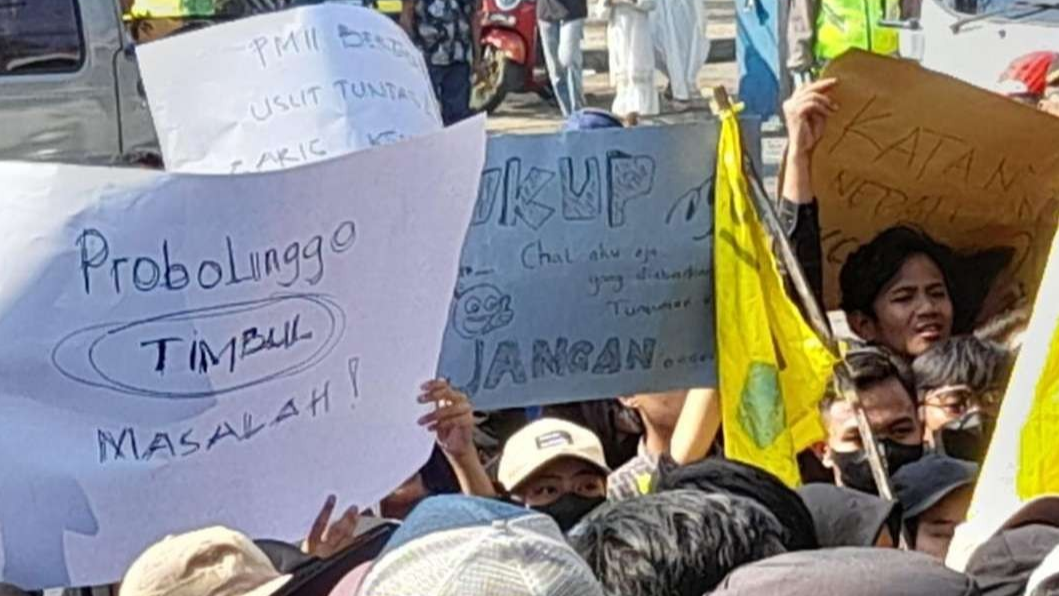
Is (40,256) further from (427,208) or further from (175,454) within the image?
(427,208)

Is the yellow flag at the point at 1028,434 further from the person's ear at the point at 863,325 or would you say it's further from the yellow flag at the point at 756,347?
the person's ear at the point at 863,325

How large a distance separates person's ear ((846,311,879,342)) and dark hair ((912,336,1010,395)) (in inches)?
11.1

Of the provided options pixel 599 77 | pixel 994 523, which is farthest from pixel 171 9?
pixel 599 77

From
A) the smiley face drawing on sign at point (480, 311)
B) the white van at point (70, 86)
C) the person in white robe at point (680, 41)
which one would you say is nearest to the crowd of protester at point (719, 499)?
the smiley face drawing on sign at point (480, 311)

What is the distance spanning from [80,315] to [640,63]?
33.7ft

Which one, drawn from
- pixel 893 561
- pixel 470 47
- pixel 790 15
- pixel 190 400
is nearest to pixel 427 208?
pixel 190 400

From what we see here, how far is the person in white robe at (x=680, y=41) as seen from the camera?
539 inches

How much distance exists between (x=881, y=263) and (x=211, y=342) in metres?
1.78

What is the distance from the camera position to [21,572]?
316 cm

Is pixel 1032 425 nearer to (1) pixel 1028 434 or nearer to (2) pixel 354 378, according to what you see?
(1) pixel 1028 434

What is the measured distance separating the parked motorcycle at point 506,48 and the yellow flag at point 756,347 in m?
10.1

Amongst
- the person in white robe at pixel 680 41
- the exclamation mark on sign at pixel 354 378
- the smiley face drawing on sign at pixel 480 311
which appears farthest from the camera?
the person in white robe at pixel 680 41

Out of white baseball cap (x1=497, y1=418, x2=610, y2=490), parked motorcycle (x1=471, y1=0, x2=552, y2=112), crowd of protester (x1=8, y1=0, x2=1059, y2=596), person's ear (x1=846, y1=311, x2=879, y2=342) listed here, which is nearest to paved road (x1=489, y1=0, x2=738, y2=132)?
parked motorcycle (x1=471, y1=0, x2=552, y2=112)

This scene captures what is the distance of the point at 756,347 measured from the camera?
171 inches
